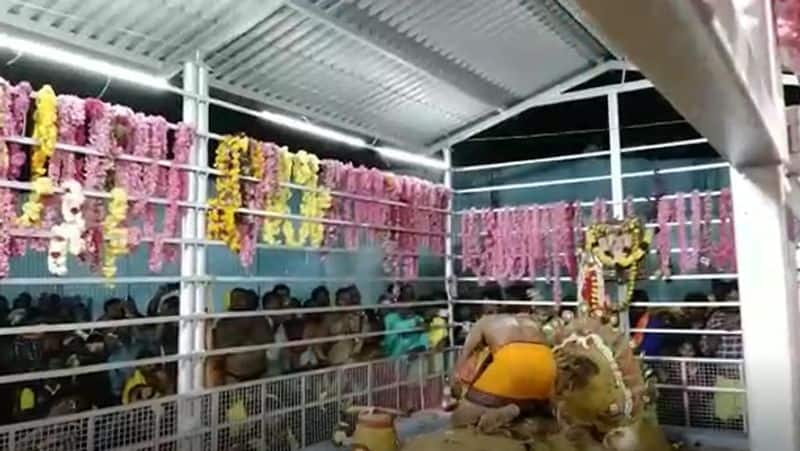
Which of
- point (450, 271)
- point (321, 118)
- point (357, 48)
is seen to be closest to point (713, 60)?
point (357, 48)

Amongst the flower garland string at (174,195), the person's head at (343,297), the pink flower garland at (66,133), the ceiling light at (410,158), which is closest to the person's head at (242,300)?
the flower garland string at (174,195)

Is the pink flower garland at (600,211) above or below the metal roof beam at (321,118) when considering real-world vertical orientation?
below

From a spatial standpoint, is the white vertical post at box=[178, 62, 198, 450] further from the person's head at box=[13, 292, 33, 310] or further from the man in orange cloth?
the man in orange cloth

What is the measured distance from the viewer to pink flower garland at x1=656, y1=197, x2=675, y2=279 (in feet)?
20.2

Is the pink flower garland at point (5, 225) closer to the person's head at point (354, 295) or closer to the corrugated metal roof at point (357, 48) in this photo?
the corrugated metal roof at point (357, 48)

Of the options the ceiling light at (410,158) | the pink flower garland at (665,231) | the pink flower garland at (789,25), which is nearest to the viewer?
the pink flower garland at (789,25)

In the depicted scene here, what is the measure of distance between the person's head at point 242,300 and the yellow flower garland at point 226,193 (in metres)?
0.48

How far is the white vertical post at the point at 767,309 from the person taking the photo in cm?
248

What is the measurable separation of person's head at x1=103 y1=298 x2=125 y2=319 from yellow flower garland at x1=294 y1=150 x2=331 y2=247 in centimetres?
132

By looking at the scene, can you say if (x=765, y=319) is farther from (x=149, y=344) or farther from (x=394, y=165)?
(x=394, y=165)

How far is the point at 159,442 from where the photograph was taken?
3.98 meters

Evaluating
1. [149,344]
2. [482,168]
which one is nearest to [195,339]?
[149,344]

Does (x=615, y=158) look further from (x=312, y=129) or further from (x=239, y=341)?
(x=239, y=341)

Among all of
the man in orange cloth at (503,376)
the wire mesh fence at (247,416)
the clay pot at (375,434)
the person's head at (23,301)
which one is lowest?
the wire mesh fence at (247,416)
